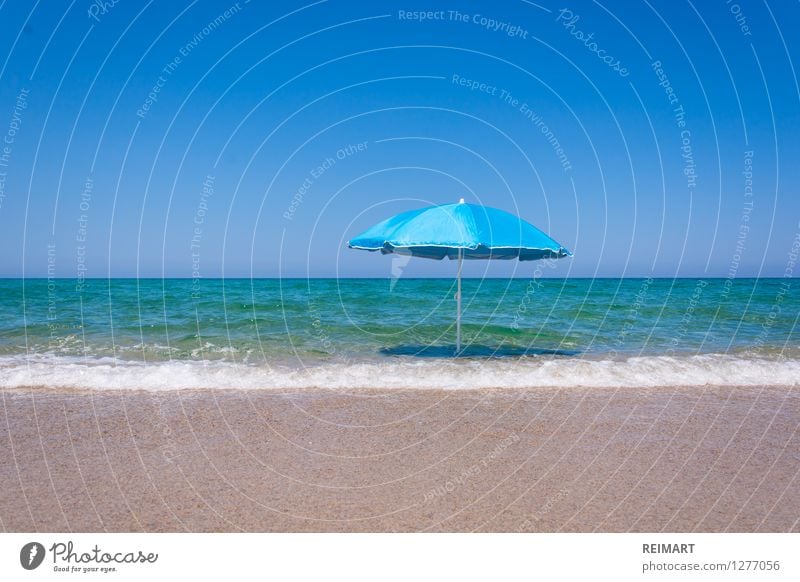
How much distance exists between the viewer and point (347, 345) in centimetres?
1316

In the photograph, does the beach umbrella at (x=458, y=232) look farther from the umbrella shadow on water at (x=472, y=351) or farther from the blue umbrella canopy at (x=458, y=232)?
the umbrella shadow on water at (x=472, y=351)

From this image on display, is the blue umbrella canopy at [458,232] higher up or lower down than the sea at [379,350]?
higher up

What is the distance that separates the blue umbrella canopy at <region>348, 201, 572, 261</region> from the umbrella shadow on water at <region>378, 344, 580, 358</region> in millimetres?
2342

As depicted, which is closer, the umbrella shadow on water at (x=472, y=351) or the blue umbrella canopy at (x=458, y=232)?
the blue umbrella canopy at (x=458, y=232)

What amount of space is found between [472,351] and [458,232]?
161 inches

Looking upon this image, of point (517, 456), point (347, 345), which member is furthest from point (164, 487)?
point (347, 345)
